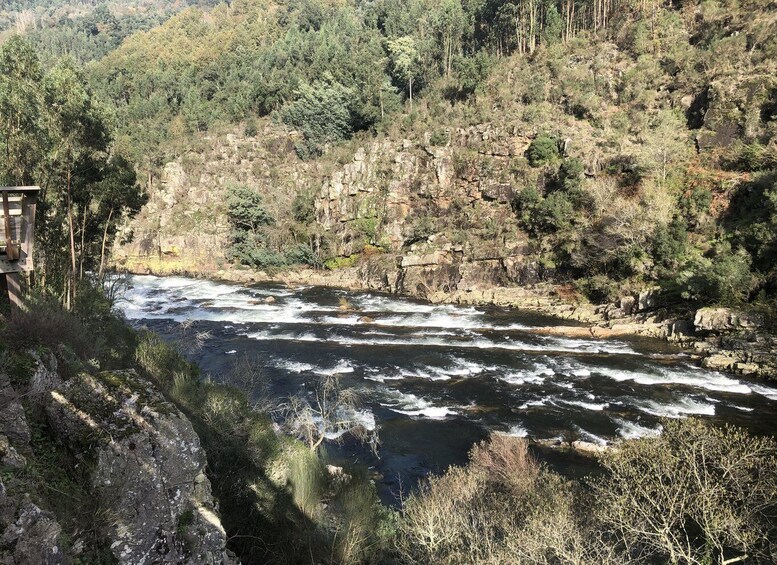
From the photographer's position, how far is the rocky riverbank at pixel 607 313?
74.0 ft

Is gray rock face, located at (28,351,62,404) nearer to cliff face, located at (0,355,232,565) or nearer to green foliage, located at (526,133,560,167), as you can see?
cliff face, located at (0,355,232,565)

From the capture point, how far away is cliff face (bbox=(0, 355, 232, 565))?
14.0 ft

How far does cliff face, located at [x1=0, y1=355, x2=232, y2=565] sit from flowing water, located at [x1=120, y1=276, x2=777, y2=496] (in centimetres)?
987

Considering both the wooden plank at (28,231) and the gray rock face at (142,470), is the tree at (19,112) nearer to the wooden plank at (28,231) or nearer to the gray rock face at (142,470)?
the wooden plank at (28,231)

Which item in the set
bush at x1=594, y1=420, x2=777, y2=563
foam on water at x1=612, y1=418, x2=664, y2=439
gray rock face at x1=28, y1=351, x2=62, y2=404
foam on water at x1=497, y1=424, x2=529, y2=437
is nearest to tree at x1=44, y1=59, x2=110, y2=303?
gray rock face at x1=28, y1=351, x2=62, y2=404

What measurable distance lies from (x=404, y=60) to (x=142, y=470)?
64.9 m

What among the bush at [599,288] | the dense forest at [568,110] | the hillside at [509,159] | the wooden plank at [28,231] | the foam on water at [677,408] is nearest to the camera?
the wooden plank at [28,231]

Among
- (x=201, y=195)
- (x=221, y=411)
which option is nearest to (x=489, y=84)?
(x=201, y=195)

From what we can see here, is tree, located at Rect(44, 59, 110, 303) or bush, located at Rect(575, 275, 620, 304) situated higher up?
tree, located at Rect(44, 59, 110, 303)

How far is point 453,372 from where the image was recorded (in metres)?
22.8

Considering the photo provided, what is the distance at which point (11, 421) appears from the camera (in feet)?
16.0

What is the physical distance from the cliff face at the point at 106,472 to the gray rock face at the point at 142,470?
1 cm

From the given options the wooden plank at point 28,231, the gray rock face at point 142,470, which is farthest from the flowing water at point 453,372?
the wooden plank at point 28,231

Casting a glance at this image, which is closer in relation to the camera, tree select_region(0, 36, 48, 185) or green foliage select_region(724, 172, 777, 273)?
tree select_region(0, 36, 48, 185)
